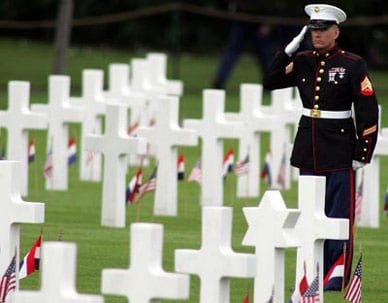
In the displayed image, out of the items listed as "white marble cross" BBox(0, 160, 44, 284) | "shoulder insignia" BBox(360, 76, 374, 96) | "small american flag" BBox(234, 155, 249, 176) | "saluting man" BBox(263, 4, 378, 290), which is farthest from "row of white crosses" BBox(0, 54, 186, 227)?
"white marble cross" BBox(0, 160, 44, 284)

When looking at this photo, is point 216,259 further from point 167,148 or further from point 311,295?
point 167,148

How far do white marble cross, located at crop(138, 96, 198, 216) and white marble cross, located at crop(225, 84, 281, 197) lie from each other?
148 cm

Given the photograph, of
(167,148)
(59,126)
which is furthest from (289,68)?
(59,126)

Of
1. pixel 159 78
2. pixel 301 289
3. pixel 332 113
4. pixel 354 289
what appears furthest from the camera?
pixel 159 78

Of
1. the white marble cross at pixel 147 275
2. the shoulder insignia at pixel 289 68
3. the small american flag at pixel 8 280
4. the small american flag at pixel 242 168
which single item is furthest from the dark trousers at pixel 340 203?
the small american flag at pixel 242 168

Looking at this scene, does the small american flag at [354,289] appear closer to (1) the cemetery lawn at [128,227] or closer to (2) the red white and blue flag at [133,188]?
(1) the cemetery lawn at [128,227]

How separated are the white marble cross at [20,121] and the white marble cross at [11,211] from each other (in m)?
6.31

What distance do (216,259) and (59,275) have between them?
129cm

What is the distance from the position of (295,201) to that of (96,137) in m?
2.81

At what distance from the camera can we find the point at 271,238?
969cm

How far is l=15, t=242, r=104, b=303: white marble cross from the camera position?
7707 mm

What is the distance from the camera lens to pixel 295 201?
17.0 metres

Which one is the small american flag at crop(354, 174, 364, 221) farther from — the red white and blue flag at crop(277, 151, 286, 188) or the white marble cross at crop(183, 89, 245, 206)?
the red white and blue flag at crop(277, 151, 286, 188)

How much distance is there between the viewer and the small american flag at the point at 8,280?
384 inches
